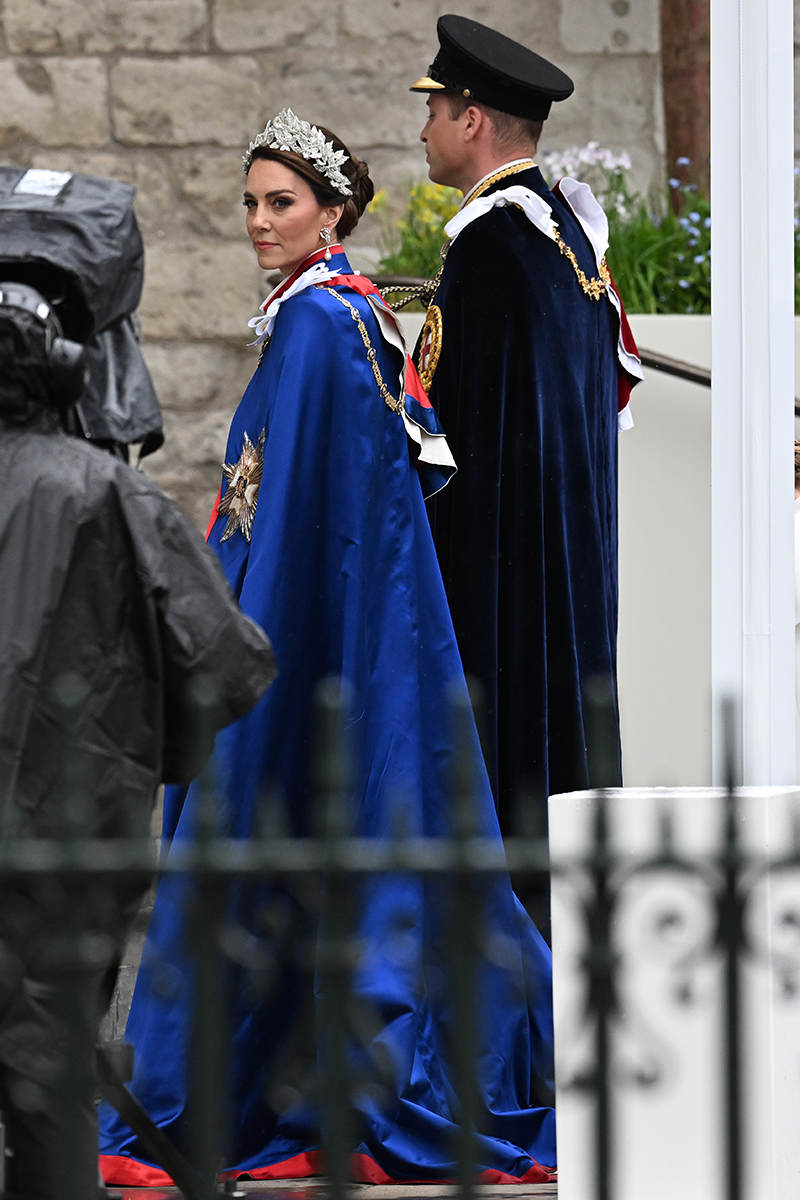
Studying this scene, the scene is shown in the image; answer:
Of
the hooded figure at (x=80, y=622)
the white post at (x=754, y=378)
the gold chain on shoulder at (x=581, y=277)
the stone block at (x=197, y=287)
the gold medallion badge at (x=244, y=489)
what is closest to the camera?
the hooded figure at (x=80, y=622)

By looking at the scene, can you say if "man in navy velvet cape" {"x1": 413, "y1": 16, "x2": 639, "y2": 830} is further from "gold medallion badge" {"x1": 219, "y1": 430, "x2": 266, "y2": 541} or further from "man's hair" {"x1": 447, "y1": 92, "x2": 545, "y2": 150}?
"gold medallion badge" {"x1": 219, "y1": 430, "x2": 266, "y2": 541}

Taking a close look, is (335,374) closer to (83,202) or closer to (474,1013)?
(83,202)

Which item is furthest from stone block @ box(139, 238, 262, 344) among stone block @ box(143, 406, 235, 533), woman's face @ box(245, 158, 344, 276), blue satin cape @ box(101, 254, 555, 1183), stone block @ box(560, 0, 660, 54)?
blue satin cape @ box(101, 254, 555, 1183)

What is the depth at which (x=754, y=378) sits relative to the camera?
2746mm

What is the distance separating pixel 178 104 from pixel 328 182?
263cm

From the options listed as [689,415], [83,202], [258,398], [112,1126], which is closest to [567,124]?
[689,415]

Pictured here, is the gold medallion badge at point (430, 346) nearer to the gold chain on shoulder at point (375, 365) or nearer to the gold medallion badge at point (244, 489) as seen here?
the gold chain on shoulder at point (375, 365)

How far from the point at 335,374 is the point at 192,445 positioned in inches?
107

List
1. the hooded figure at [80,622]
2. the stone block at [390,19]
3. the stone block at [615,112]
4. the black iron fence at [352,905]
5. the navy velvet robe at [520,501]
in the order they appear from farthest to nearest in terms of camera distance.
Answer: the stone block at [615,112] < the stone block at [390,19] < the navy velvet robe at [520,501] < the hooded figure at [80,622] < the black iron fence at [352,905]

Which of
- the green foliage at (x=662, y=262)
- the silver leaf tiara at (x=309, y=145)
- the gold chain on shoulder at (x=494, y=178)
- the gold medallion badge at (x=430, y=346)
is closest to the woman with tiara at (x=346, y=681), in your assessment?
the silver leaf tiara at (x=309, y=145)

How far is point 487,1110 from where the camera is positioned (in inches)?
125

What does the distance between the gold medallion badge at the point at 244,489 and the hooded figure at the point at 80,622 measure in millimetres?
939

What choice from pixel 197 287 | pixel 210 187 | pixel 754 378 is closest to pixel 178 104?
pixel 210 187

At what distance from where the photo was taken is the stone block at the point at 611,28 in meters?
6.41
